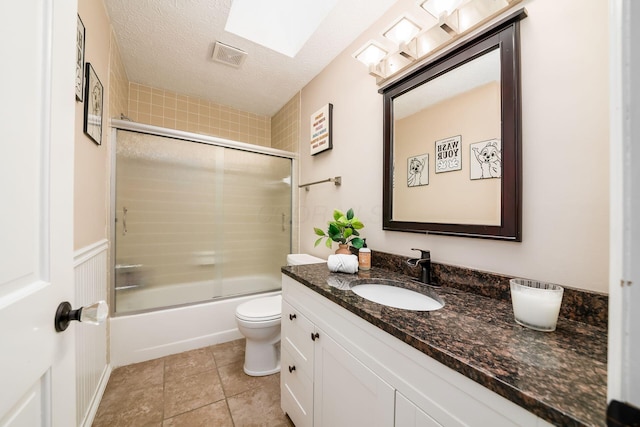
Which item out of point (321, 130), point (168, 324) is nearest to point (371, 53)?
point (321, 130)

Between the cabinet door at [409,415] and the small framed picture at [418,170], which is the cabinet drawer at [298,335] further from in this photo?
the small framed picture at [418,170]

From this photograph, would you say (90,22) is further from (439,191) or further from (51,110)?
(439,191)

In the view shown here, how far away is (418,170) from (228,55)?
167 centimetres

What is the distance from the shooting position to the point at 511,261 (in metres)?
0.91

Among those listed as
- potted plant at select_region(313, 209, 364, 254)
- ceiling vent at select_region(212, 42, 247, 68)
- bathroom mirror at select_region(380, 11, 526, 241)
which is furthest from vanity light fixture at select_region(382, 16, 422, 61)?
ceiling vent at select_region(212, 42, 247, 68)

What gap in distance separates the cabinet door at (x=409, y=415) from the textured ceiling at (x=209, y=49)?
187 centimetres

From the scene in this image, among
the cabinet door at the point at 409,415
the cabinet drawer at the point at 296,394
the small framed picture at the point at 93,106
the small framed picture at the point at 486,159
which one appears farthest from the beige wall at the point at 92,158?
the small framed picture at the point at 486,159

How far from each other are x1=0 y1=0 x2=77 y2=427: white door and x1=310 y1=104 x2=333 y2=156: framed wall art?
1492 mm

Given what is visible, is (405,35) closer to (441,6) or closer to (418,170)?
(441,6)

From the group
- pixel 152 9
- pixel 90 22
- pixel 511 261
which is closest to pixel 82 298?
pixel 90 22

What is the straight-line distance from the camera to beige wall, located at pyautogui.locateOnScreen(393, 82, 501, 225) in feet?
3.19

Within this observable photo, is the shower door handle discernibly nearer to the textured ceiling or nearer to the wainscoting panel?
the wainscoting panel

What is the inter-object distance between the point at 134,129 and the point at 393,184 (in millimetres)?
1939

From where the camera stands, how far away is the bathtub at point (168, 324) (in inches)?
67.9
